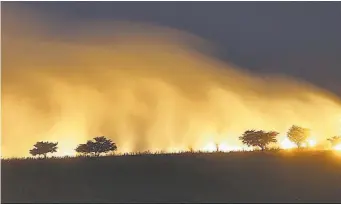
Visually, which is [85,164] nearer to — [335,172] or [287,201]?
[287,201]

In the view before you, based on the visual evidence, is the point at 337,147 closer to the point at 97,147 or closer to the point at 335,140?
the point at 335,140

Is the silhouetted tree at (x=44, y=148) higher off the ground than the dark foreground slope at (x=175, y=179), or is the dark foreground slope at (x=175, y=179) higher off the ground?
the silhouetted tree at (x=44, y=148)

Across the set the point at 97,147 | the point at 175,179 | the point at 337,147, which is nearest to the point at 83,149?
the point at 97,147

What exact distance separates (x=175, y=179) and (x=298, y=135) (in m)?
24.1

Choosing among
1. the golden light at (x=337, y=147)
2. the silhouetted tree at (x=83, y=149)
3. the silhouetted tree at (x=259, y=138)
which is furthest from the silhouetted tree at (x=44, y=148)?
the golden light at (x=337, y=147)

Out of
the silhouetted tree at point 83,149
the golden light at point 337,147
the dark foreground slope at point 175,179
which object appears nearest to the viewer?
the dark foreground slope at point 175,179

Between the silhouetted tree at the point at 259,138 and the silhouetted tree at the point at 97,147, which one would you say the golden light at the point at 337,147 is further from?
the silhouetted tree at the point at 97,147

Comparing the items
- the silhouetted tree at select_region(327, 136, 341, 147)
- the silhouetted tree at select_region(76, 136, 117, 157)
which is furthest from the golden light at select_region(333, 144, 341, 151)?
the silhouetted tree at select_region(76, 136, 117, 157)

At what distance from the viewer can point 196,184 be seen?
35938mm

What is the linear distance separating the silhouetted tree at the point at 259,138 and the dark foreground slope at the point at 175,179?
28.6ft

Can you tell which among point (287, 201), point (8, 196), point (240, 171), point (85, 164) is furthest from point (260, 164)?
point (8, 196)

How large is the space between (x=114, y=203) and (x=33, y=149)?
2214 centimetres

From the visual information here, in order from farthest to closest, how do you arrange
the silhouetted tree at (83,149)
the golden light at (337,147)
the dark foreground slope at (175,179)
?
1. the golden light at (337,147)
2. the silhouetted tree at (83,149)
3. the dark foreground slope at (175,179)

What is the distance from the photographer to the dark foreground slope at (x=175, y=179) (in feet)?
108
